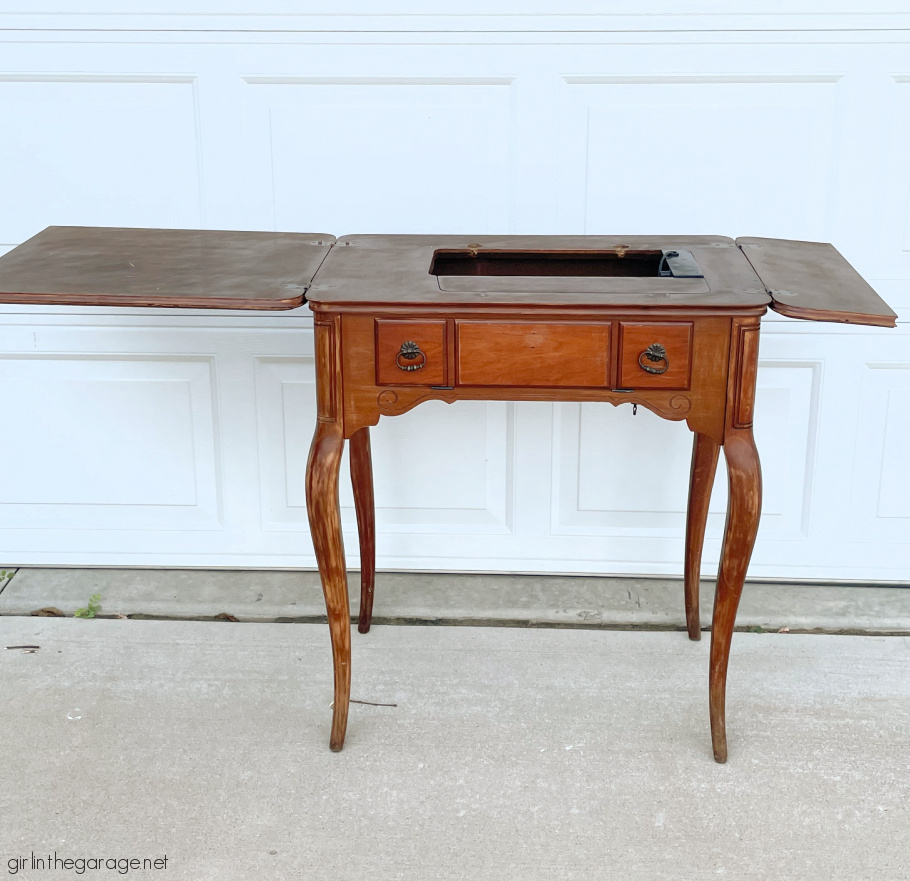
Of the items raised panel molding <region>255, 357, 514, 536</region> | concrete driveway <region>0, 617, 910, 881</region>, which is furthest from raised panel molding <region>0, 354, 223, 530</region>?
concrete driveway <region>0, 617, 910, 881</region>

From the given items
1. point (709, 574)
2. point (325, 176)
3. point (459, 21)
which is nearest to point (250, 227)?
point (325, 176)

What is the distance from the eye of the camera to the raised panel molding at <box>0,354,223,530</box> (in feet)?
9.52

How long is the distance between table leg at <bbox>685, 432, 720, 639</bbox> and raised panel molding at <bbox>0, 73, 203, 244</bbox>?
141 centimetres

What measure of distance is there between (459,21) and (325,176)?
0.50 meters

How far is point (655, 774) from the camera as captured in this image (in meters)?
2.22

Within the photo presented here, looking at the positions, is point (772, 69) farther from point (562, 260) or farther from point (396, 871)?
point (396, 871)

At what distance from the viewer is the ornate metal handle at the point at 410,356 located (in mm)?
2027

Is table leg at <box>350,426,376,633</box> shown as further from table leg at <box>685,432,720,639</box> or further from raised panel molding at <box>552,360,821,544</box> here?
table leg at <box>685,432,720,639</box>

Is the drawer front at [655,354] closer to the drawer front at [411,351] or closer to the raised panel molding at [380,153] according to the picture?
the drawer front at [411,351]

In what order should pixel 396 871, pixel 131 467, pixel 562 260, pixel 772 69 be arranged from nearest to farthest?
pixel 396 871 < pixel 562 260 < pixel 772 69 < pixel 131 467

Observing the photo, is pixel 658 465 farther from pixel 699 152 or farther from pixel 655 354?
pixel 655 354

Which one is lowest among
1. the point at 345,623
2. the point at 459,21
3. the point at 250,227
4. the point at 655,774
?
the point at 655,774

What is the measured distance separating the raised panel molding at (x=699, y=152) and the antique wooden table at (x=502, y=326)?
49 cm

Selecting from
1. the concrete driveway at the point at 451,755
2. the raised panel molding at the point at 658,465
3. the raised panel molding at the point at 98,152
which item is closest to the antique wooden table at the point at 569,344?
the concrete driveway at the point at 451,755
